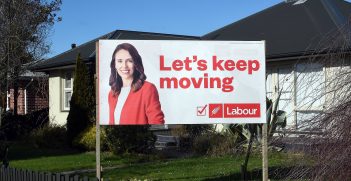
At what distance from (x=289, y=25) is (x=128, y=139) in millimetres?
6693

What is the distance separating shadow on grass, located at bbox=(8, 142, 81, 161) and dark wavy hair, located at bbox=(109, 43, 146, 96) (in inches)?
330

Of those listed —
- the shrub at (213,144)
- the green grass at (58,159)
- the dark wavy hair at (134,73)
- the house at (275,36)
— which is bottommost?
the green grass at (58,159)

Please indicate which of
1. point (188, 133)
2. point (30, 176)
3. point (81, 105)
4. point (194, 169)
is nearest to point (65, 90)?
point (81, 105)

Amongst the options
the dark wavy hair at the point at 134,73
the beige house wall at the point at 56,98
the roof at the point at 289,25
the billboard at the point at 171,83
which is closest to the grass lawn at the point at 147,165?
the billboard at the point at 171,83

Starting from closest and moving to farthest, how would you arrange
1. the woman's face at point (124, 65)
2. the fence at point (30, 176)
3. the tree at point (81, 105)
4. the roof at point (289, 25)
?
1. the fence at point (30, 176)
2. the woman's face at point (124, 65)
3. the roof at point (289, 25)
4. the tree at point (81, 105)

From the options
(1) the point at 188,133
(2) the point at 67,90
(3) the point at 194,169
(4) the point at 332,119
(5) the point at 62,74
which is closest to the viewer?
(4) the point at 332,119

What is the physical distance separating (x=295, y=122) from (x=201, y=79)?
3482 mm

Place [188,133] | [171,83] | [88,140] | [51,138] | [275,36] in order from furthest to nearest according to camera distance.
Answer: [51,138]
[275,36]
[188,133]
[88,140]
[171,83]

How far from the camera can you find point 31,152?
17.8m

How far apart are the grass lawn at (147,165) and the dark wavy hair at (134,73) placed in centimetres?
257

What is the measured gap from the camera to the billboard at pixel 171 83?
8867 millimetres

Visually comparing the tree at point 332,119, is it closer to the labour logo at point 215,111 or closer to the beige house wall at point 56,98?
the labour logo at point 215,111

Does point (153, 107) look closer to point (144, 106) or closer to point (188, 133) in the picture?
point (144, 106)

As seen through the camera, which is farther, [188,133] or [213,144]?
[188,133]
